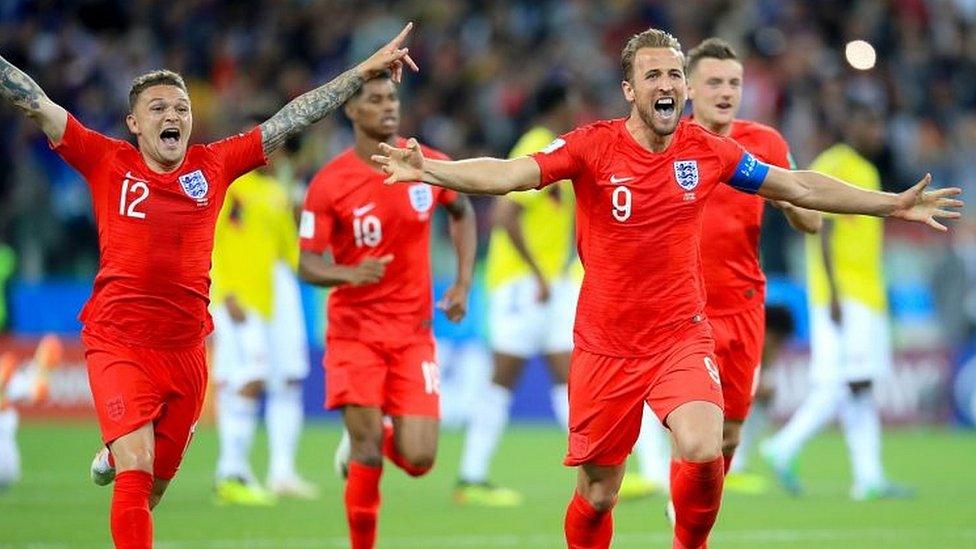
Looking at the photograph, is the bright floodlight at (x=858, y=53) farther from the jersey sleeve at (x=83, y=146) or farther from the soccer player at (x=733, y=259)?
the jersey sleeve at (x=83, y=146)

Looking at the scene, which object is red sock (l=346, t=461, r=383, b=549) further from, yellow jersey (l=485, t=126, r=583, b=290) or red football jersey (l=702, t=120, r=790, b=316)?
yellow jersey (l=485, t=126, r=583, b=290)

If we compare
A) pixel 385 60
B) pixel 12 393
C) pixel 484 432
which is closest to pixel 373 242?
pixel 385 60

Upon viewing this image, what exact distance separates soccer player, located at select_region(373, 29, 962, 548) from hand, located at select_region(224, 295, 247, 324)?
622cm

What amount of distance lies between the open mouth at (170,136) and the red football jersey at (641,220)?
5.75ft

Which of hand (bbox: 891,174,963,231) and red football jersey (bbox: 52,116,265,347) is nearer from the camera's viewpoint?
hand (bbox: 891,174,963,231)

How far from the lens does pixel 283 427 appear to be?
14.9 m

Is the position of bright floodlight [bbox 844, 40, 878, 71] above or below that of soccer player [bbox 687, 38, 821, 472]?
above

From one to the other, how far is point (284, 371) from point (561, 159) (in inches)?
274

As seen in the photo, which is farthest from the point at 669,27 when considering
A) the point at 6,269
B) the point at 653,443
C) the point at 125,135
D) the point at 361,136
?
the point at 361,136

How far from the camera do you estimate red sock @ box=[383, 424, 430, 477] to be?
10641 millimetres

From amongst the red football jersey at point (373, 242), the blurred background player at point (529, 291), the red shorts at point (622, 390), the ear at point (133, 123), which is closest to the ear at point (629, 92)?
the red shorts at point (622, 390)

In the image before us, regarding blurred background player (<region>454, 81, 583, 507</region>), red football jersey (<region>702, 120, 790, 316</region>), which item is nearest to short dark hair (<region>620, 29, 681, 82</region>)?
red football jersey (<region>702, 120, 790, 316</region>)

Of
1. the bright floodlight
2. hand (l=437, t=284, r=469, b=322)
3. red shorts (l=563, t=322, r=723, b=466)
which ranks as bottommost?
red shorts (l=563, t=322, r=723, b=466)

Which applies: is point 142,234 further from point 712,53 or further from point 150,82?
point 712,53
